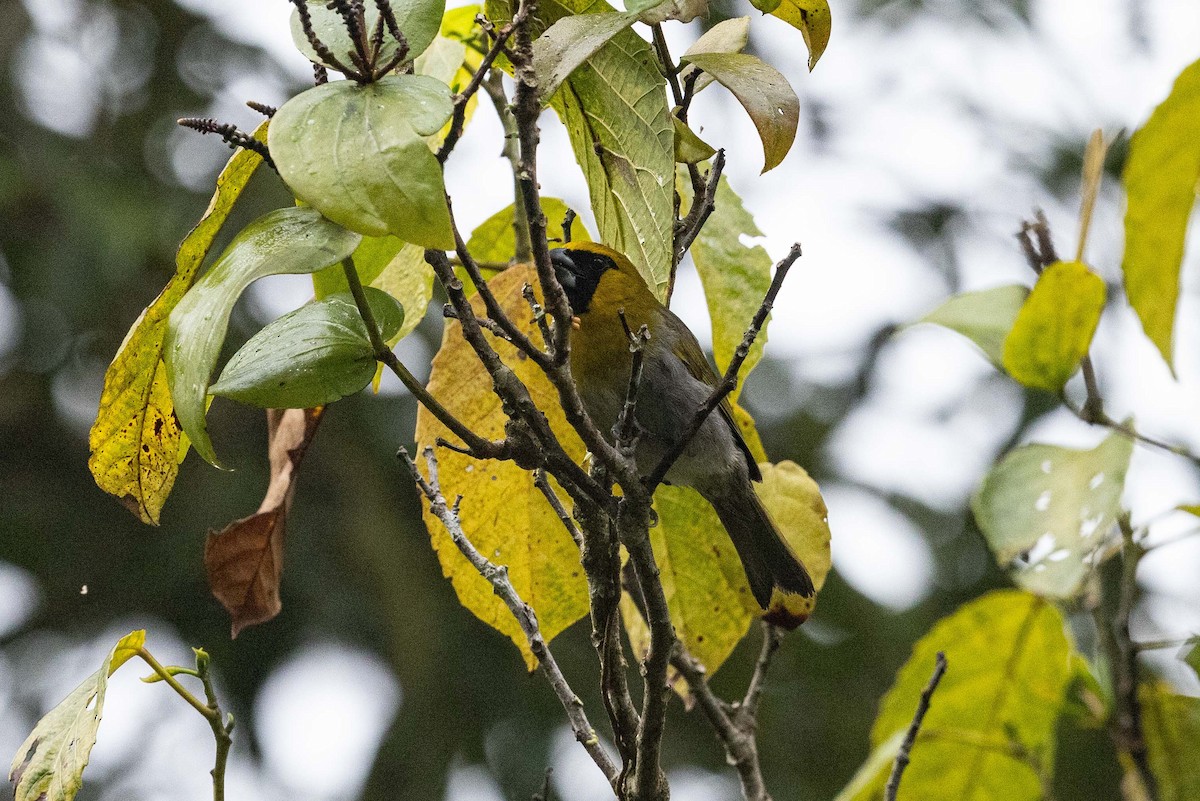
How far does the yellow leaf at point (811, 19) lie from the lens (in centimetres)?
139

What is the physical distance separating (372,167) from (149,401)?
1.72 feet

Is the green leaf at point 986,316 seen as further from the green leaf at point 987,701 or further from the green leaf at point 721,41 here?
the green leaf at point 721,41

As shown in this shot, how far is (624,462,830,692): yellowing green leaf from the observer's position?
1974 mm

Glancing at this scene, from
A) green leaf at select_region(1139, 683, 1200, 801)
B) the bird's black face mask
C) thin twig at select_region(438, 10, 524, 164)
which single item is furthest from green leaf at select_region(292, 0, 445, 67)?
green leaf at select_region(1139, 683, 1200, 801)

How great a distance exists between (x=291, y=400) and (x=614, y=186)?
0.52 metres

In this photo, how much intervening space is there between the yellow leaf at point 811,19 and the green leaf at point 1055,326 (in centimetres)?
62

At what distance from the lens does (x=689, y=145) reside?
1362mm

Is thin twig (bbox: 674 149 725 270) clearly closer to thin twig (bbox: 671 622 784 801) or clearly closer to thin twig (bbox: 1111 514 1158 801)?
thin twig (bbox: 671 622 784 801)

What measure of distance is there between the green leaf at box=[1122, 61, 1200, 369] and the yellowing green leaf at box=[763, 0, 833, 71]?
47 centimetres

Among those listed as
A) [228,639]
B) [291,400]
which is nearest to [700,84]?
[291,400]

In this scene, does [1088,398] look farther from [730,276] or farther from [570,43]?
[570,43]

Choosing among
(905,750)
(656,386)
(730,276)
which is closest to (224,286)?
(730,276)

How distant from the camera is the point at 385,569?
552 centimetres

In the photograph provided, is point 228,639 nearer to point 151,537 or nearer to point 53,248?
point 151,537
